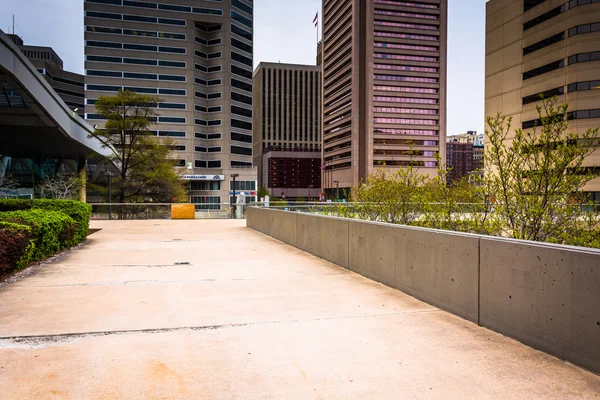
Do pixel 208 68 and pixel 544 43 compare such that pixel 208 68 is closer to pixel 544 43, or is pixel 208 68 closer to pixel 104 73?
pixel 104 73

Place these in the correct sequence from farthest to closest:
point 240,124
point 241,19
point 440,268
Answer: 1. point 241,19
2. point 240,124
3. point 440,268

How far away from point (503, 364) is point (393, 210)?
7501 millimetres

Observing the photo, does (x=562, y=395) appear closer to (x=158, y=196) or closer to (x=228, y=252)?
(x=228, y=252)

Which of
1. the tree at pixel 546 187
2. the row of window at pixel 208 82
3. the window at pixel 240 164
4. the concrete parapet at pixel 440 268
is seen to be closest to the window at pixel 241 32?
the row of window at pixel 208 82

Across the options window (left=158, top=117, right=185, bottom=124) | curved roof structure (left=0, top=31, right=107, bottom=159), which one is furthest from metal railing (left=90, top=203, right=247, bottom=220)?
window (left=158, top=117, right=185, bottom=124)

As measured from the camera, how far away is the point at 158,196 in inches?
1827

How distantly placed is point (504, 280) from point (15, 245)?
842 centimetres

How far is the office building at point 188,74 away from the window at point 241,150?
Result: 0.25 m

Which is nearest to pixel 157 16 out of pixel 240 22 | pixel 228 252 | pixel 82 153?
pixel 240 22

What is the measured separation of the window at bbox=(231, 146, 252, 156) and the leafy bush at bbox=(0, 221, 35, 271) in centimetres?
10113

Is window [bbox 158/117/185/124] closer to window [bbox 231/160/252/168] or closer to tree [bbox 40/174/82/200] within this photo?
window [bbox 231/160/252/168]

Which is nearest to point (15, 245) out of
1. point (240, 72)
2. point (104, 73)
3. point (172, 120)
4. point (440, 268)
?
point (440, 268)

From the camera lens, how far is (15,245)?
8492 millimetres

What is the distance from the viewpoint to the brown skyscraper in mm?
133500
